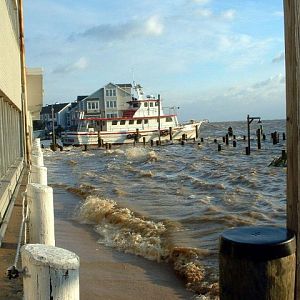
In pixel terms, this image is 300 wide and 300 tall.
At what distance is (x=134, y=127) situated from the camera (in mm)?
58906

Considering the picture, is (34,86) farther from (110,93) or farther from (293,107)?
(110,93)

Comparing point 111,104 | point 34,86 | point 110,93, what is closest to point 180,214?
point 34,86

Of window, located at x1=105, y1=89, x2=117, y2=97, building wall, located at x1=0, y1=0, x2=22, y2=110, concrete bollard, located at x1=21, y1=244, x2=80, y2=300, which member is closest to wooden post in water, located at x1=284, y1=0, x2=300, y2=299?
concrete bollard, located at x1=21, y1=244, x2=80, y2=300

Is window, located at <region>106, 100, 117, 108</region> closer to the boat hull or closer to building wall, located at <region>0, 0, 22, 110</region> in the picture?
the boat hull

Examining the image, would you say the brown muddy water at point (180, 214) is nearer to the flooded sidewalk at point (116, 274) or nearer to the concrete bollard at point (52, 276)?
the flooded sidewalk at point (116, 274)

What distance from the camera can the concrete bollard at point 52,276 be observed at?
101 inches

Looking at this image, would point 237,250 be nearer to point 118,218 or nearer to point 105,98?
point 118,218

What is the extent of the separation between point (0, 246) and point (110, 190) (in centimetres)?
1137

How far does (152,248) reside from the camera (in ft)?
27.7

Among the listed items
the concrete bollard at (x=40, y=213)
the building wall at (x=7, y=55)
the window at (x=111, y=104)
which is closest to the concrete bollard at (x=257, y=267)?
the concrete bollard at (x=40, y=213)

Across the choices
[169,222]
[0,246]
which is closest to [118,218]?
[169,222]

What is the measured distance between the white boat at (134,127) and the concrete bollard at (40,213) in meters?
51.1

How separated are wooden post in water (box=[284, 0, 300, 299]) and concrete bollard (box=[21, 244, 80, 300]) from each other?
1343 millimetres

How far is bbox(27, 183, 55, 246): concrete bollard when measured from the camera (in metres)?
5.07
